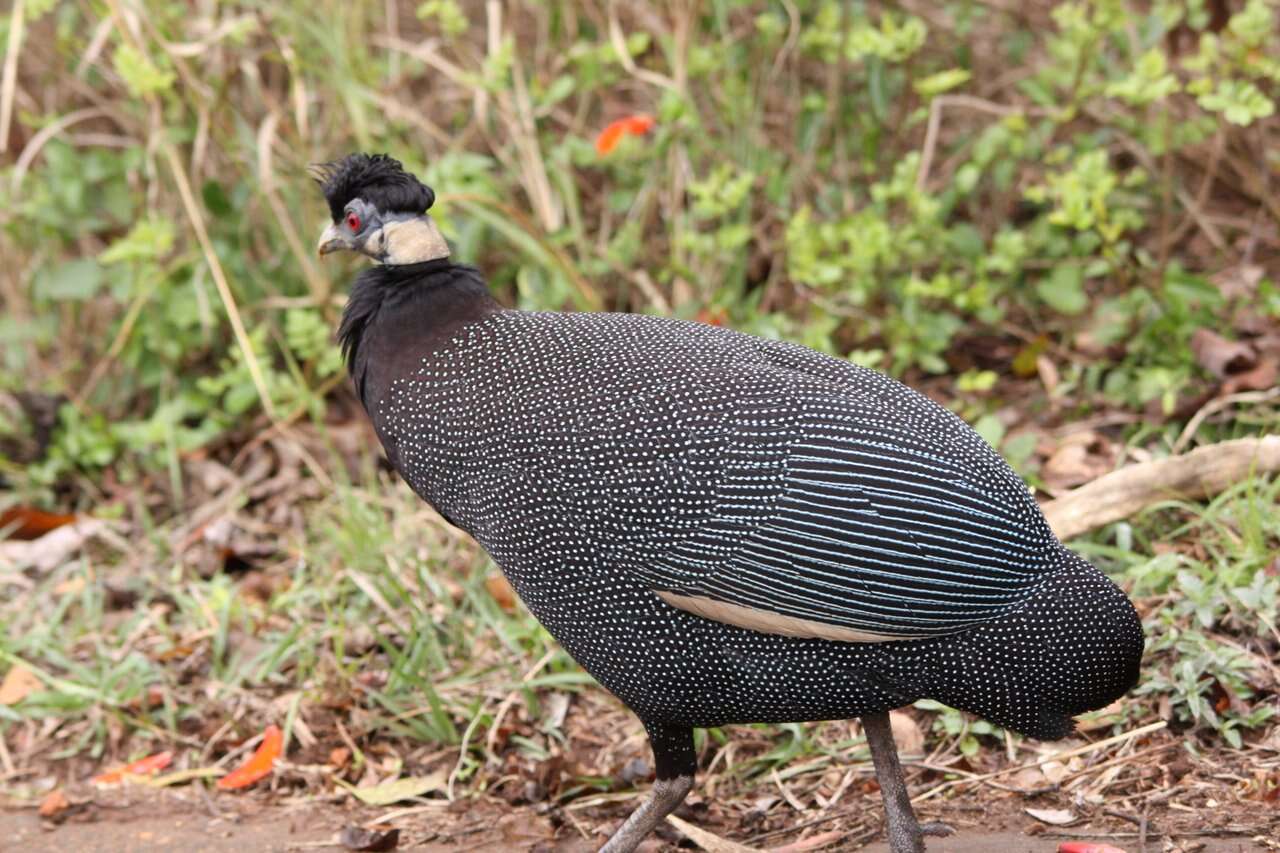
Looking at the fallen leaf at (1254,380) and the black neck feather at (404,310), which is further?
the fallen leaf at (1254,380)

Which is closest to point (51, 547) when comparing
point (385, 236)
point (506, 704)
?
point (506, 704)

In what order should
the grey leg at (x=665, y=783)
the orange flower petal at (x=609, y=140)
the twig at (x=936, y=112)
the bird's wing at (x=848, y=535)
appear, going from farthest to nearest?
the twig at (x=936, y=112) < the orange flower petal at (x=609, y=140) < the grey leg at (x=665, y=783) < the bird's wing at (x=848, y=535)

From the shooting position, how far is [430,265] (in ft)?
→ 9.95

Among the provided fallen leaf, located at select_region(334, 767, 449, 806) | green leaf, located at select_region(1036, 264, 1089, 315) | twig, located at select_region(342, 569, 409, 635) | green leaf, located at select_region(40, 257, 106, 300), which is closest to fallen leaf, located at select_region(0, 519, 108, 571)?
green leaf, located at select_region(40, 257, 106, 300)

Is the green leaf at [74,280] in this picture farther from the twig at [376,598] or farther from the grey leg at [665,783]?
the grey leg at [665,783]

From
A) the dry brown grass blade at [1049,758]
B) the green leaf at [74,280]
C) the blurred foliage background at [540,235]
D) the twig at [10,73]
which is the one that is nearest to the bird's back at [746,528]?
the dry brown grass blade at [1049,758]

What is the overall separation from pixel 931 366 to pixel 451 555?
1527 millimetres

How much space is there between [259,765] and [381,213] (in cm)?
138

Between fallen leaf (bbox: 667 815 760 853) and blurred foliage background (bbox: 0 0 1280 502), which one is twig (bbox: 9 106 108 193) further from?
fallen leaf (bbox: 667 815 760 853)

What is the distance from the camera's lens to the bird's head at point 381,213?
3.02m

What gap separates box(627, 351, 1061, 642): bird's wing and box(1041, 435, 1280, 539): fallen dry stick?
3.22 ft

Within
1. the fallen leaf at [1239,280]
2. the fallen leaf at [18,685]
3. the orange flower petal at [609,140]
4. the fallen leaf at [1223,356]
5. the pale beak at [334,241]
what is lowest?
the fallen leaf at [18,685]

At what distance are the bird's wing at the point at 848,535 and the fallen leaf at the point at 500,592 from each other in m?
1.33

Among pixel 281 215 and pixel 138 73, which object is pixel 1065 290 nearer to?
pixel 281 215
